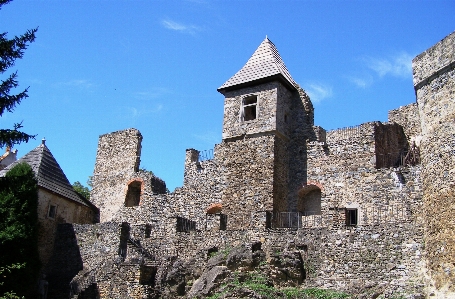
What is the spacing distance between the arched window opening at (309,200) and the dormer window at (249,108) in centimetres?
449

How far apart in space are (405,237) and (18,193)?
1732 cm

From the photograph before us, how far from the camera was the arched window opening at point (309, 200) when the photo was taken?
27984 mm

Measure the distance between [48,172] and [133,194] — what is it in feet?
16.3

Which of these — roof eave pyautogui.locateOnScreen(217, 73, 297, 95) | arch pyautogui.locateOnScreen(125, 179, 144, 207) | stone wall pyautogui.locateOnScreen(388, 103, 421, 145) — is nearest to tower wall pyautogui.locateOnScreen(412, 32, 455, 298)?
roof eave pyautogui.locateOnScreen(217, 73, 297, 95)

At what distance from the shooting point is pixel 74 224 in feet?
99.1

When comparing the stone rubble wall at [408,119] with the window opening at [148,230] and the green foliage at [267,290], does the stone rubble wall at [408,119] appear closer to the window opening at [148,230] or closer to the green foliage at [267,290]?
the green foliage at [267,290]

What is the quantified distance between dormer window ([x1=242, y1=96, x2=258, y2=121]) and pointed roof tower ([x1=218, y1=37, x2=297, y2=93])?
0.74 meters

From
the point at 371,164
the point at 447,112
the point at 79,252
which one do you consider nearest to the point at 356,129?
the point at 371,164

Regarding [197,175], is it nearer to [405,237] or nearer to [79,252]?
[79,252]

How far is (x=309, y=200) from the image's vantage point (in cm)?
2834

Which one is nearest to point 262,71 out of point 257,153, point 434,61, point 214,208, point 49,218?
point 257,153

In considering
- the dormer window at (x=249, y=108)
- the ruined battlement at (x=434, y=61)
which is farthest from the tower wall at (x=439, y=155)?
the dormer window at (x=249, y=108)

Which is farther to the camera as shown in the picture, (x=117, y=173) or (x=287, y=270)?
(x=117, y=173)

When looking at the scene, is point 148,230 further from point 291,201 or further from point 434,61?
point 434,61
